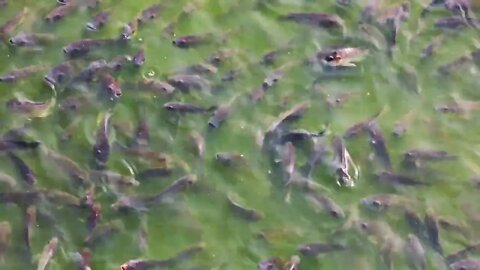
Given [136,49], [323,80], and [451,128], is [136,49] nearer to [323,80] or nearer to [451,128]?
[323,80]

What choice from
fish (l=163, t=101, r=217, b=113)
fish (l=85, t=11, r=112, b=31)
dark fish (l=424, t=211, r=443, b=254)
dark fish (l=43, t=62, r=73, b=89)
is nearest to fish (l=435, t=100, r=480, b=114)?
dark fish (l=424, t=211, r=443, b=254)

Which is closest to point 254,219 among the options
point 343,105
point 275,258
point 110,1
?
point 275,258

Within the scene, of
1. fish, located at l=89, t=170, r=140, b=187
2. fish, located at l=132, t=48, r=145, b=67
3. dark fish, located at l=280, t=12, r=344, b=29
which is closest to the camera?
fish, located at l=89, t=170, r=140, b=187

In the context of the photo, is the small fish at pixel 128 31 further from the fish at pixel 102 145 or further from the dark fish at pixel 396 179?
the dark fish at pixel 396 179

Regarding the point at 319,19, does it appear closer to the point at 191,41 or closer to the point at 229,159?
the point at 191,41

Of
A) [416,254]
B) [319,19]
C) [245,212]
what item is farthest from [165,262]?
[319,19]

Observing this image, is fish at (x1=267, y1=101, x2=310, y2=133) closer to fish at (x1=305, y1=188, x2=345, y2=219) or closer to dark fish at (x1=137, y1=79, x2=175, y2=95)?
fish at (x1=305, y1=188, x2=345, y2=219)
